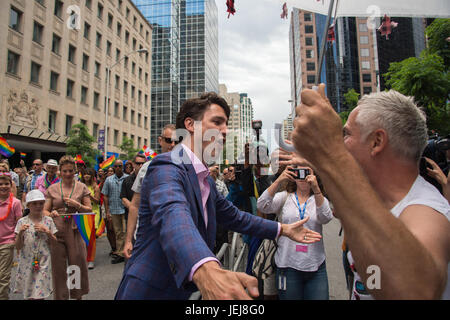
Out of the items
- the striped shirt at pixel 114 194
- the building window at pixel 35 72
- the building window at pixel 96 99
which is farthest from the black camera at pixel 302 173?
the building window at pixel 96 99

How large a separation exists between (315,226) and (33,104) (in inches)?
904

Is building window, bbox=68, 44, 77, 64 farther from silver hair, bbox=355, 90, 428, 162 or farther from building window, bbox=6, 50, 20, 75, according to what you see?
silver hair, bbox=355, 90, 428, 162

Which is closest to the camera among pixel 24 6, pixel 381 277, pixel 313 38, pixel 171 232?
pixel 381 277

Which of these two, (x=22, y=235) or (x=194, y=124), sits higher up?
(x=194, y=124)

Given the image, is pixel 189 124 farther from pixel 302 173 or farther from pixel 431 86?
pixel 431 86

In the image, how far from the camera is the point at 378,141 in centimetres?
109

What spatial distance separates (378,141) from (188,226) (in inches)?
31.8

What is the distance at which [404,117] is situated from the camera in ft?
3.59

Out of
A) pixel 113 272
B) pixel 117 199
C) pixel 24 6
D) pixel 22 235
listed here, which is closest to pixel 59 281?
pixel 22 235

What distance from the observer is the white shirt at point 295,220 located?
288 centimetres

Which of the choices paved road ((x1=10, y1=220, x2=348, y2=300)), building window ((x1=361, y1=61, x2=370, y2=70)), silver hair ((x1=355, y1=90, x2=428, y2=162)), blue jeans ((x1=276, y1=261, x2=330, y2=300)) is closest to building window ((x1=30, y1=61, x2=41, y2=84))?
paved road ((x1=10, y1=220, x2=348, y2=300))

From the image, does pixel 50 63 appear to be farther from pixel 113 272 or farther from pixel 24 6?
pixel 113 272

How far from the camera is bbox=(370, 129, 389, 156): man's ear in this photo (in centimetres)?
107

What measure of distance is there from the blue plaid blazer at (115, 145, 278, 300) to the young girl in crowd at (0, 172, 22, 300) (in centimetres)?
361
